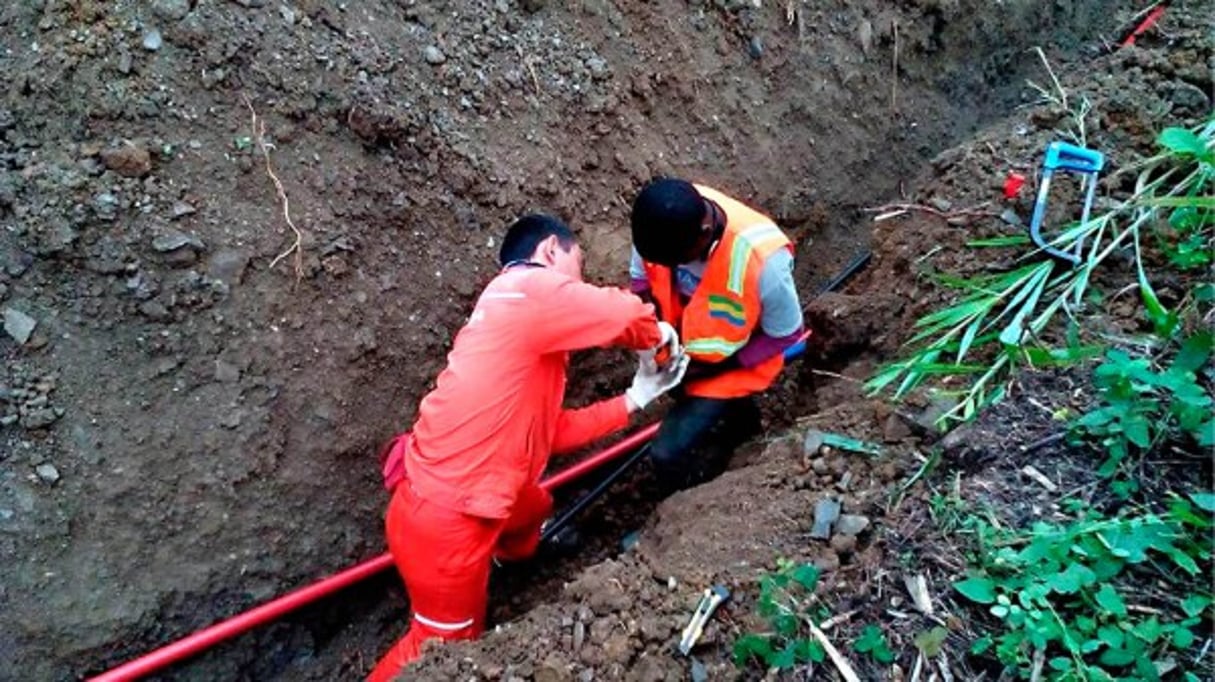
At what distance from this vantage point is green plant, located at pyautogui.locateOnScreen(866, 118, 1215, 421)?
8.73 feet

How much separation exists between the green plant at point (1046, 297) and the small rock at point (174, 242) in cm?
231

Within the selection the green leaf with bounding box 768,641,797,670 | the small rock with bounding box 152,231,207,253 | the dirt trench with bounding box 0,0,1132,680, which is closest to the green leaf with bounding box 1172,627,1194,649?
the green leaf with bounding box 768,641,797,670

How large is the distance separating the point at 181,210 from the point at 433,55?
3.74ft

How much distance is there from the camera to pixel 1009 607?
6.72 feet

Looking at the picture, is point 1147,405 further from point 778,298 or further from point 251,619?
point 251,619

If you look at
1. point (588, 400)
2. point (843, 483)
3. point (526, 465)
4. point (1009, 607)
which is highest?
point (1009, 607)

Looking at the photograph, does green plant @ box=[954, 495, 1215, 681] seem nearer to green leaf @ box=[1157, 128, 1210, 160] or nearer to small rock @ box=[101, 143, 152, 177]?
green leaf @ box=[1157, 128, 1210, 160]

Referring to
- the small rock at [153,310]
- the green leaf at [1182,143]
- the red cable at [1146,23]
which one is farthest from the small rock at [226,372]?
the red cable at [1146,23]

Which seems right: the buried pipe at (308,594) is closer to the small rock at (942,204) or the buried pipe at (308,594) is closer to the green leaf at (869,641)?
the small rock at (942,204)

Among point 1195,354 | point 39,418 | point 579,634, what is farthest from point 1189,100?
point 39,418

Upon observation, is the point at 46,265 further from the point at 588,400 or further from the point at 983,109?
the point at 983,109

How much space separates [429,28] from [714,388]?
184cm

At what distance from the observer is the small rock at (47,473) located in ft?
9.80

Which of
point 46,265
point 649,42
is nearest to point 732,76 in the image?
point 649,42
